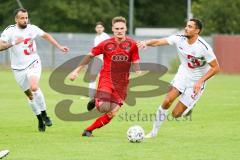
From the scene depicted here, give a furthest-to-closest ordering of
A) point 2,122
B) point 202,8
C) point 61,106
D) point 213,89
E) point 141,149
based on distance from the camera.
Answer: point 202,8, point 213,89, point 61,106, point 2,122, point 141,149

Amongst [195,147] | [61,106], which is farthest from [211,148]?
[61,106]

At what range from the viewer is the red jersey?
1375 centimetres

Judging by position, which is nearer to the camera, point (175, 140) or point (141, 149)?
point (141, 149)

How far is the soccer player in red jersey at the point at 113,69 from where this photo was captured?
13742 millimetres

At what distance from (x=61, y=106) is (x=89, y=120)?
13.6 ft

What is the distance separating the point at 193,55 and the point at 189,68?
1.43 ft

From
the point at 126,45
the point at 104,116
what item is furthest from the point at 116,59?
the point at 104,116

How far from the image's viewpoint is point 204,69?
573 inches

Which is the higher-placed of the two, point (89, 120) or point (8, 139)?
point (8, 139)

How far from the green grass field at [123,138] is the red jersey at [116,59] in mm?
990

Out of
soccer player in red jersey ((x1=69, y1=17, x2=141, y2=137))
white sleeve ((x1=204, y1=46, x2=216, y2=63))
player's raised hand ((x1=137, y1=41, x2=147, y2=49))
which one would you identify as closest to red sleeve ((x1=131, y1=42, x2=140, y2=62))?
soccer player in red jersey ((x1=69, y1=17, x2=141, y2=137))

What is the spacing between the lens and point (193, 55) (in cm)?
1419

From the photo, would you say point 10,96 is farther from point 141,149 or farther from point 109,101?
point 141,149

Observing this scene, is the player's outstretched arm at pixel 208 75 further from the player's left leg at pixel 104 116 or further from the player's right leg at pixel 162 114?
the player's left leg at pixel 104 116
